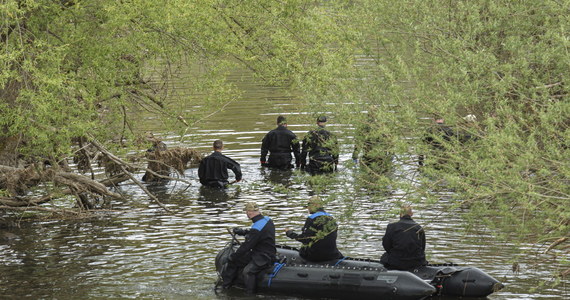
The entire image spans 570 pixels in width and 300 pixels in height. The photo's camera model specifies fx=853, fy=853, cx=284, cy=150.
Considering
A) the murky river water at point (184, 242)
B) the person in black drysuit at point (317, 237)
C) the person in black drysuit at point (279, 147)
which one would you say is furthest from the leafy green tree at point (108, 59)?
the person in black drysuit at point (317, 237)

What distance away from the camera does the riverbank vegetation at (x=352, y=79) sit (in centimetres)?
1030

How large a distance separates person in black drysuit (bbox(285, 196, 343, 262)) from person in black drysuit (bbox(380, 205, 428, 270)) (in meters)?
0.88

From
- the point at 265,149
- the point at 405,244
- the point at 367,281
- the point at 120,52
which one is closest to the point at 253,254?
the point at 367,281

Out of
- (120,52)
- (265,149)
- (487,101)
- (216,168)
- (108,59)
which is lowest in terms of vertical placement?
(216,168)

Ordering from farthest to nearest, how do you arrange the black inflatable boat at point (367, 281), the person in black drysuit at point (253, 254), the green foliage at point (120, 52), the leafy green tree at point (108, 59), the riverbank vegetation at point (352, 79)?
the leafy green tree at point (108, 59) < the green foliage at point (120, 52) < the person in black drysuit at point (253, 254) < the black inflatable boat at point (367, 281) < the riverbank vegetation at point (352, 79)

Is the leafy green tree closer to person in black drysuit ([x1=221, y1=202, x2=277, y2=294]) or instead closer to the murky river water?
the murky river water

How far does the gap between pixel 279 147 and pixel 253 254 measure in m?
9.04

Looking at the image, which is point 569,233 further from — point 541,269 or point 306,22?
point 306,22

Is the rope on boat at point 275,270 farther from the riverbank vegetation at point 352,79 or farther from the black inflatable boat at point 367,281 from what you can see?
the riverbank vegetation at point 352,79

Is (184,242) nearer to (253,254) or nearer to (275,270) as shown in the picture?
(253,254)

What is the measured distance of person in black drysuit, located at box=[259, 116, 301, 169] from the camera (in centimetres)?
2241

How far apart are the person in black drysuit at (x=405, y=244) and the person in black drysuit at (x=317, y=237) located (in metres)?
0.88

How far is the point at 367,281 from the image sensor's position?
41.3ft

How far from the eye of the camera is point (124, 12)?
16.1 metres
